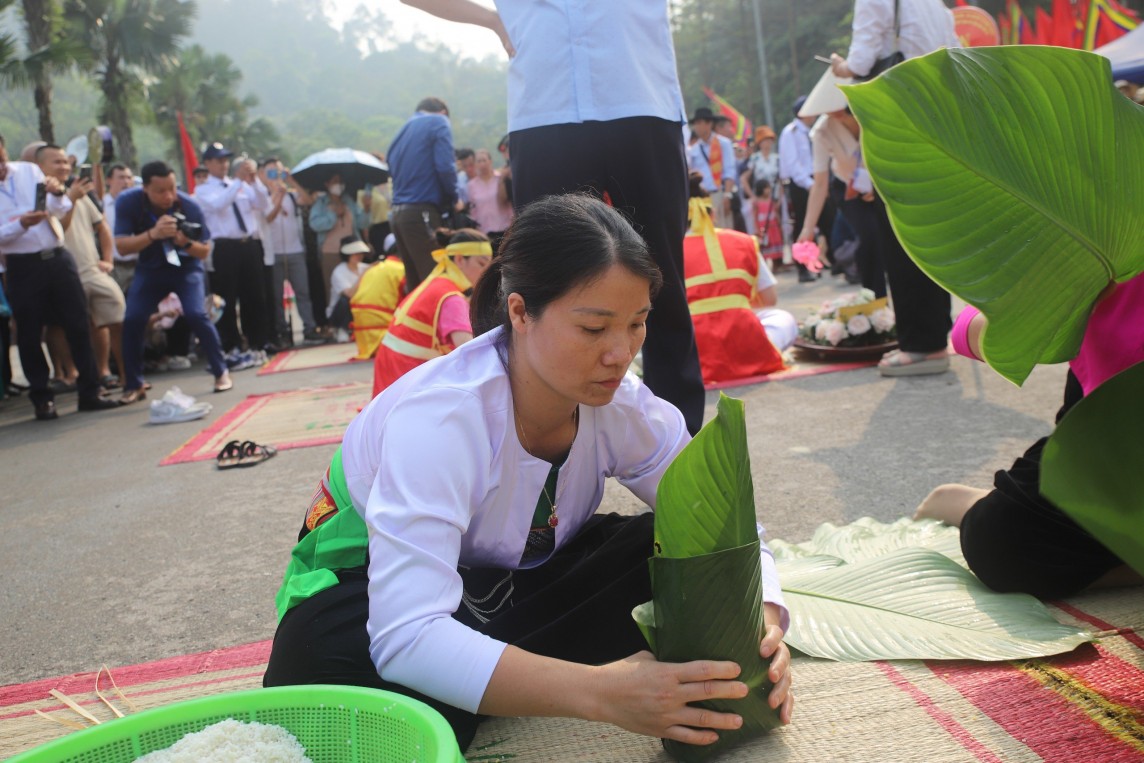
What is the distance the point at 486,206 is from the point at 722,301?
4203mm

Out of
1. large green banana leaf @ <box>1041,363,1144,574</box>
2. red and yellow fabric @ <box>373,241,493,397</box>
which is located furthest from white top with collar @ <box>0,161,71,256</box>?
large green banana leaf @ <box>1041,363,1144,574</box>

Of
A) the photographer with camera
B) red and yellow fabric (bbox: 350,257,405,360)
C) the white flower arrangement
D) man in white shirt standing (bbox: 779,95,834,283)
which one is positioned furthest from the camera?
man in white shirt standing (bbox: 779,95,834,283)

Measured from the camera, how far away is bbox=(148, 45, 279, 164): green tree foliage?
93.0 feet

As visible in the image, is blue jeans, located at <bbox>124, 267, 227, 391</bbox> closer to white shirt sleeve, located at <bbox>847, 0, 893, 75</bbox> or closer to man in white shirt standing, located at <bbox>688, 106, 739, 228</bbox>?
white shirt sleeve, located at <bbox>847, 0, 893, 75</bbox>

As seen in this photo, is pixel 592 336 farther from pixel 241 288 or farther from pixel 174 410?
pixel 241 288

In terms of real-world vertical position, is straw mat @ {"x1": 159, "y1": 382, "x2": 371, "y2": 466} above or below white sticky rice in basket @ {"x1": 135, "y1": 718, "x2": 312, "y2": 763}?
below

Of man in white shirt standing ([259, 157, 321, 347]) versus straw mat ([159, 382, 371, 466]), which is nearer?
straw mat ([159, 382, 371, 466])

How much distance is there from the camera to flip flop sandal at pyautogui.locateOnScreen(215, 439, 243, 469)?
366 centimetres

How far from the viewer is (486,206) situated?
8.13m

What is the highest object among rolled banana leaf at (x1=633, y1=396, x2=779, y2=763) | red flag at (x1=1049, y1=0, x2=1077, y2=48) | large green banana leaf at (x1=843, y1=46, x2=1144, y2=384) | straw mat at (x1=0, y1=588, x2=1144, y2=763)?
red flag at (x1=1049, y1=0, x2=1077, y2=48)

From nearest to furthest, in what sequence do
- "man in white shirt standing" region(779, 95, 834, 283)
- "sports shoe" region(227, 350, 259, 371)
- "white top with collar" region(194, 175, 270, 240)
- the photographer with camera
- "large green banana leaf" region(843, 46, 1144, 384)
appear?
"large green banana leaf" region(843, 46, 1144, 384), the photographer with camera, "sports shoe" region(227, 350, 259, 371), "white top with collar" region(194, 175, 270, 240), "man in white shirt standing" region(779, 95, 834, 283)

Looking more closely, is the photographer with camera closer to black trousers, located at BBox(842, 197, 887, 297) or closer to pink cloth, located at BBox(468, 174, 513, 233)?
pink cloth, located at BBox(468, 174, 513, 233)

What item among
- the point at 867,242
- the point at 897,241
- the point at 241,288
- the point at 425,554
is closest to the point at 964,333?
the point at 425,554

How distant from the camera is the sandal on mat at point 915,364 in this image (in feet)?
13.2
